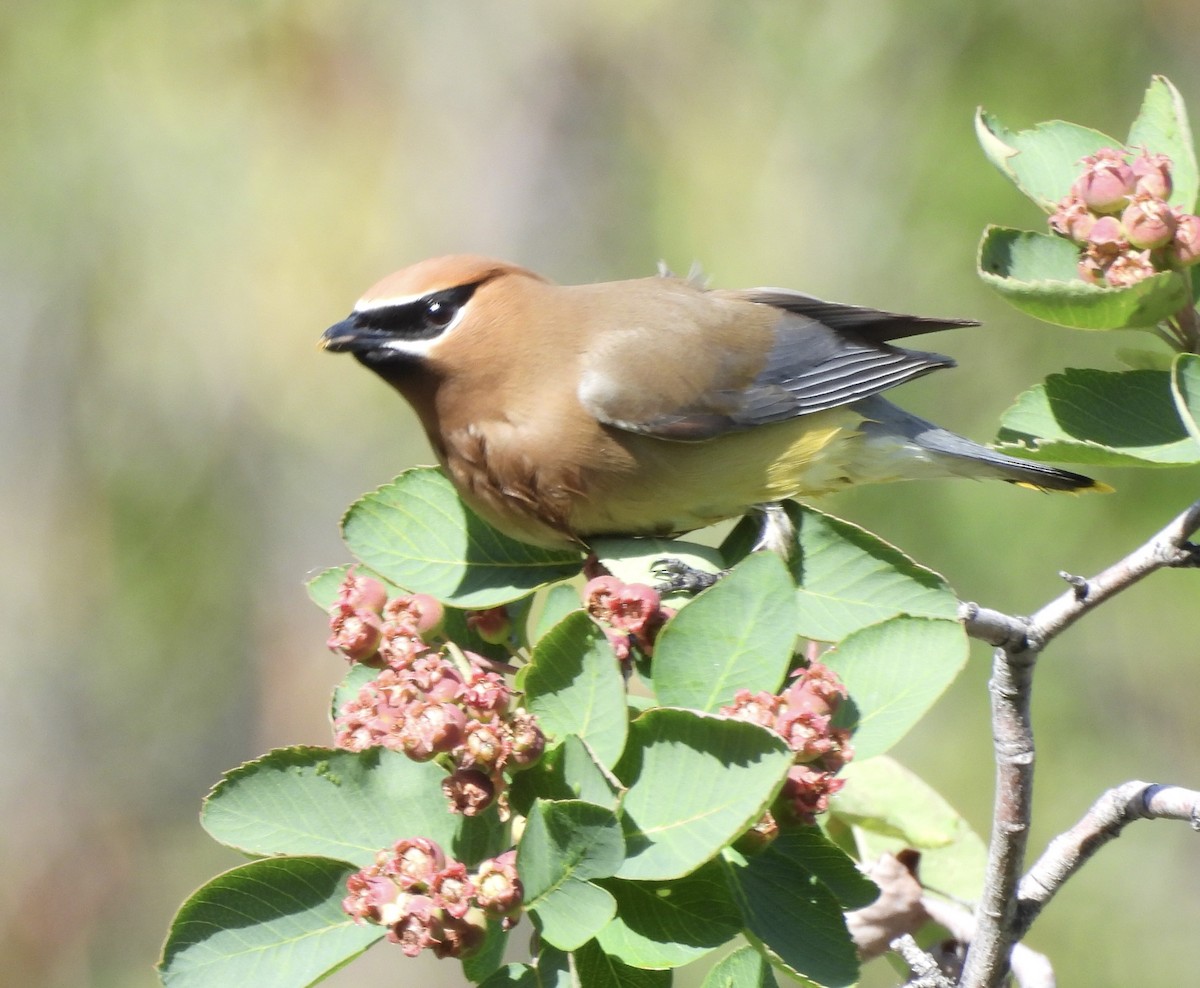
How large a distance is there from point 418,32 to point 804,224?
2.83 meters

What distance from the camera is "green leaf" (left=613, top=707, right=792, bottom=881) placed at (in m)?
1.49

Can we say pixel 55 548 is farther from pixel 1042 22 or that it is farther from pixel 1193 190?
pixel 1193 190

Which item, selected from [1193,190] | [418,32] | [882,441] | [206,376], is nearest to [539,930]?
[1193,190]

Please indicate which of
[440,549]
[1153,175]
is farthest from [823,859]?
[1153,175]

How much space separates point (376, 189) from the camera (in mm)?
7316

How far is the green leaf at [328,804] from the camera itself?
1.68 meters

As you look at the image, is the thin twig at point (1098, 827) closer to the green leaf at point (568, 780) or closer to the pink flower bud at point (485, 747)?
the green leaf at point (568, 780)

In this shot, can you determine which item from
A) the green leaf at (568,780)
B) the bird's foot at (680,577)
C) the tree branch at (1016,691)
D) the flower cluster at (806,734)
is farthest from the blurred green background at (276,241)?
the green leaf at (568,780)

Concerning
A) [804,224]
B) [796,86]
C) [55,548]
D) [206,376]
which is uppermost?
[796,86]

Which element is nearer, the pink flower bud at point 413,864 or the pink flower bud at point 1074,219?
the pink flower bud at point 413,864

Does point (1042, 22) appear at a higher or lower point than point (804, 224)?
higher

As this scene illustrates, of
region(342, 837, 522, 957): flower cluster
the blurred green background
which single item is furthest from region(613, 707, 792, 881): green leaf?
the blurred green background

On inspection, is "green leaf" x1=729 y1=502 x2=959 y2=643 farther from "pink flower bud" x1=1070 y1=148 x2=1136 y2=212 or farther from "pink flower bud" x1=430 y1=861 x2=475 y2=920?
"pink flower bud" x1=430 y1=861 x2=475 y2=920

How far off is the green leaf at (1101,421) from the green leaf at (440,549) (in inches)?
30.8
